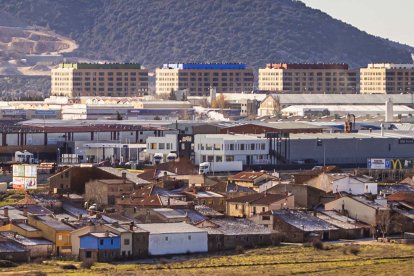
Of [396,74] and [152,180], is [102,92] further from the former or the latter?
[152,180]

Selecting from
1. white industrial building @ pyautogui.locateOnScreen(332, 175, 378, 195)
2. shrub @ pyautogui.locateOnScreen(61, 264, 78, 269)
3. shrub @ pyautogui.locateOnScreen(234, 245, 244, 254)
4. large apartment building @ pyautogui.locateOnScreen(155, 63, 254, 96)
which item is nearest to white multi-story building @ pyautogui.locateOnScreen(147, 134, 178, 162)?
white industrial building @ pyautogui.locateOnScreen(332, 175, 378, 195)

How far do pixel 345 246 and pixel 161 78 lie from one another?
387ft

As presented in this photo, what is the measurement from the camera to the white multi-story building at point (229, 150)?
7669cm

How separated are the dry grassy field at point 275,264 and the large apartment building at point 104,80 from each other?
108077 mm

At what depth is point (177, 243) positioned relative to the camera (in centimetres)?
5012

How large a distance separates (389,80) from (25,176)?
98943mm

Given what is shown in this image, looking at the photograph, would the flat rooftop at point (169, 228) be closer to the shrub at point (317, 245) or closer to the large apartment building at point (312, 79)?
the shrub at point (317, 245)

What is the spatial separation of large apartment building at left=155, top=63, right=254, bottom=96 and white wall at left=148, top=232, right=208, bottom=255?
110 metres

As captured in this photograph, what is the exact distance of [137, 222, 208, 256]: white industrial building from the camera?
4978 centimetres

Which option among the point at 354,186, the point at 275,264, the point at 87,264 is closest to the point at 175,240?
the point at 275,264

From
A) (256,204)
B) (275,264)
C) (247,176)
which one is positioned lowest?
(275,264)

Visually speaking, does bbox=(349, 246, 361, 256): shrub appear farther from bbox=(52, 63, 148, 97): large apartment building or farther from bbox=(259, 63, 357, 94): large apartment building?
bbox=(259, 63, 357, 94): large apartment building

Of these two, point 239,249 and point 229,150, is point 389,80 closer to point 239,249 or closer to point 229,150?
point 229,150

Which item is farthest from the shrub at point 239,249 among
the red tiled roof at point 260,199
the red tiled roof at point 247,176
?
the red tiled roof at point 247,176
